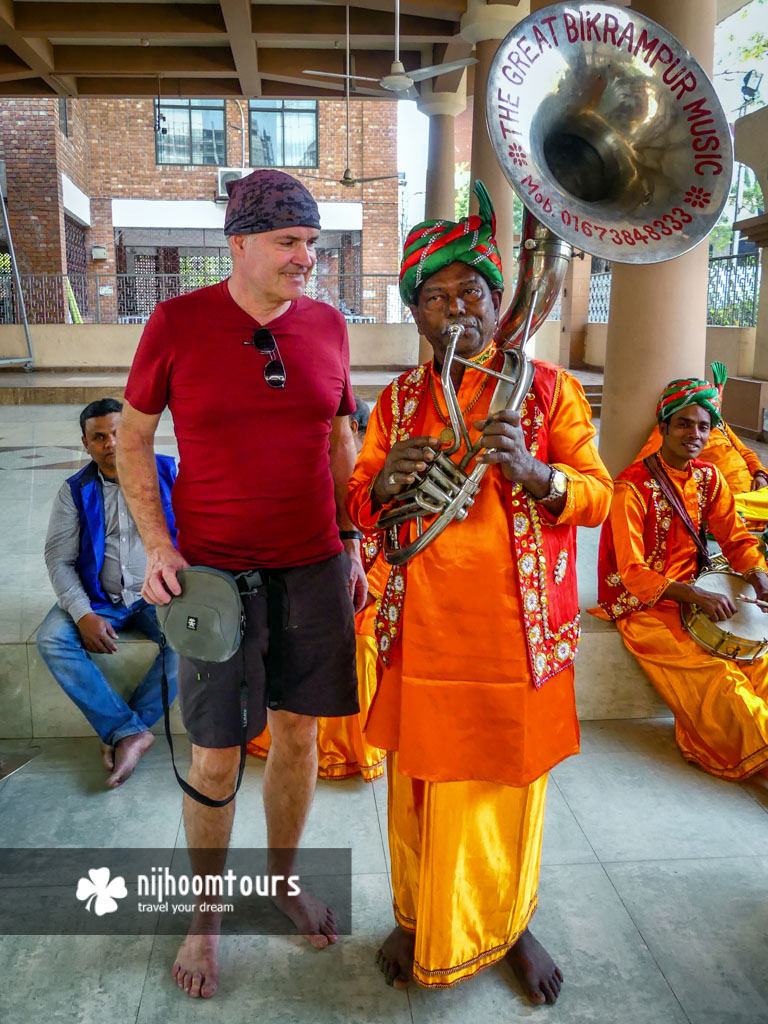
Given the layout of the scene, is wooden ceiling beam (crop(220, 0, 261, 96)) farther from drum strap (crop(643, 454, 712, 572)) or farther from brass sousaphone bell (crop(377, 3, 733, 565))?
brass sousaphone bell (crop(377, 3, 733, 565))

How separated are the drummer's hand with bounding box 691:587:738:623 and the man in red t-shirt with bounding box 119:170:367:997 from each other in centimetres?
154

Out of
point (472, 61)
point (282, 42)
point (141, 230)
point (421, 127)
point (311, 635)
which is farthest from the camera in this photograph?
point (421, 127)

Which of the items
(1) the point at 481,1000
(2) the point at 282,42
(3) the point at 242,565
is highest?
(2) the point at 282,42

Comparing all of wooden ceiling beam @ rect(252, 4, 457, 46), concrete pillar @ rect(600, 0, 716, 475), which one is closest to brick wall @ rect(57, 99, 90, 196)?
wooden ceiling beam @ rect(252, 4, 457, 46)

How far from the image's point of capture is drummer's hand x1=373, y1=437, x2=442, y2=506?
1.76 metres

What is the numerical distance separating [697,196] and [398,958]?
187cm

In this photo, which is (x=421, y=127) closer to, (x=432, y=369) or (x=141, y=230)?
(x=141, y=230)

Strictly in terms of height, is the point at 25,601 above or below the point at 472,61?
below

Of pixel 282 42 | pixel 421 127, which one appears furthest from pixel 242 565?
pixel 421 127

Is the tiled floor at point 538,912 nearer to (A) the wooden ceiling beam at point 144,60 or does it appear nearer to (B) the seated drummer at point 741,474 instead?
(B) the seated drummer at point 741,474

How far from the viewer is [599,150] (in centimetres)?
185

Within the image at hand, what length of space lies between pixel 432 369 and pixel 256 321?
16.9 inches

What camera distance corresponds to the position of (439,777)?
194cm

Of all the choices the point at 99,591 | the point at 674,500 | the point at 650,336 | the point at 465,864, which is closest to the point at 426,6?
the point at 650,336
